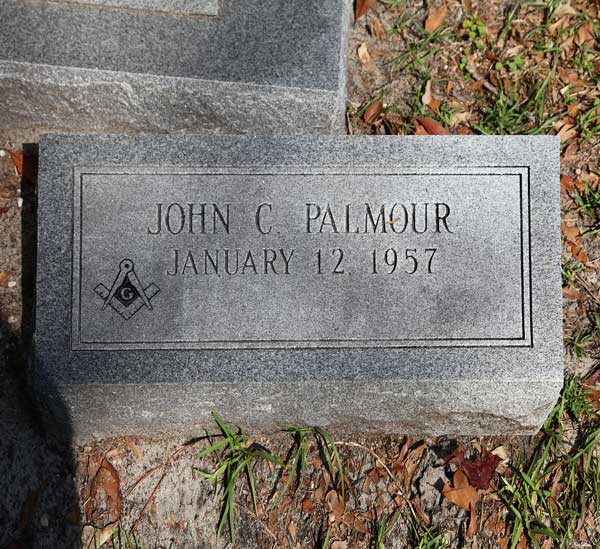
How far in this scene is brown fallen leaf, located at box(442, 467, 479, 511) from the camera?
274 centimetres

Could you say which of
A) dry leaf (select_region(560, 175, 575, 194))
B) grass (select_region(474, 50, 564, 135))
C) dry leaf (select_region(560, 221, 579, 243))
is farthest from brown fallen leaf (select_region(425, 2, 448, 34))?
dry leaf (select_region(560, 221, 579, 243))

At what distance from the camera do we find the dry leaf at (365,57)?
3324mm

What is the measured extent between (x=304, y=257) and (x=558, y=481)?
154 cm

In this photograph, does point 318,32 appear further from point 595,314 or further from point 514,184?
point 595,314

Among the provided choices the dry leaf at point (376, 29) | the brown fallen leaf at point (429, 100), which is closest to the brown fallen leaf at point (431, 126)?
the brown fallen leaf at point (429, 100)

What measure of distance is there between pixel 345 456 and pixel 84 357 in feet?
3.98

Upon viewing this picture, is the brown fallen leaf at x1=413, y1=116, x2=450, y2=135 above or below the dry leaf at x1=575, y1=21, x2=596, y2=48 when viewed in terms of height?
below

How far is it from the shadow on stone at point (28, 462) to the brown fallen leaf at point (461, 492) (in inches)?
64.8

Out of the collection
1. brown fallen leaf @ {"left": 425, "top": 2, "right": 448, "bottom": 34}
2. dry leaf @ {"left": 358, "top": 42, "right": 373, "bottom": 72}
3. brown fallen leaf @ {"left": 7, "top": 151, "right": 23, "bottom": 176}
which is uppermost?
brown fallen leaf @ {"left": 425, "top": 2, "right": 448, "bottom": 34}

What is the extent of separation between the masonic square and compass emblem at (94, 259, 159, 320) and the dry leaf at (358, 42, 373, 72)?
1693 mm

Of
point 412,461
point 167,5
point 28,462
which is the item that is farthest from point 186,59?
point 412,461

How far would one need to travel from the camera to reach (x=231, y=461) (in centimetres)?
274

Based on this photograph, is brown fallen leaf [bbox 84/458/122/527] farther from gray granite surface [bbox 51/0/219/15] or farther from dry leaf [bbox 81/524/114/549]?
gray granite surface [bbox 51/0/219/15]

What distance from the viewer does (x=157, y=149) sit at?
8.52 ft
